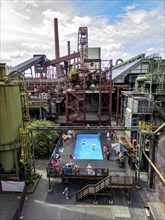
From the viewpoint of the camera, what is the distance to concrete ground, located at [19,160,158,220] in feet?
35.1

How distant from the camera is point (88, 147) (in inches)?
782

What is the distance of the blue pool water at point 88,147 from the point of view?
682 inches

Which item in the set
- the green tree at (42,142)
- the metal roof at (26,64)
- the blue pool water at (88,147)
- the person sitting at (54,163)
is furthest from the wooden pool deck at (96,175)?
the metal roof at (26,64)

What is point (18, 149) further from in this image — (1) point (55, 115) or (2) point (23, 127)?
(1) point (55, 115)

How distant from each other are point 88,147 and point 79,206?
8685mm

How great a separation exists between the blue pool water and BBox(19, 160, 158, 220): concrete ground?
424cm

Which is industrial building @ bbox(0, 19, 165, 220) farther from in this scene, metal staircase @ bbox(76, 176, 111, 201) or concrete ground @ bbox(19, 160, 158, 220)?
concrete ground @ bbox(19, 160, 158, 220)

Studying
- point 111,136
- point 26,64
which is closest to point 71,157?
point 111,136

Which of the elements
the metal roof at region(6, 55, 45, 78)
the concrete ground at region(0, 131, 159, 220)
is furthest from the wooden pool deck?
the metal roof at region(6, 55, 45, 78)

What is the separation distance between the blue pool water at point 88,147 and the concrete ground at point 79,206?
424cm

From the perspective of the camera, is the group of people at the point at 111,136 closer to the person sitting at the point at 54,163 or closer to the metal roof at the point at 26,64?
the person sitting at the point at 54,163

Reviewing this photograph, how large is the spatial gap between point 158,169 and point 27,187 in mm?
11169

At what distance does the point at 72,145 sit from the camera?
1927 cm

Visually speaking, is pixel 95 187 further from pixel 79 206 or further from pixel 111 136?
pixel 111 136
